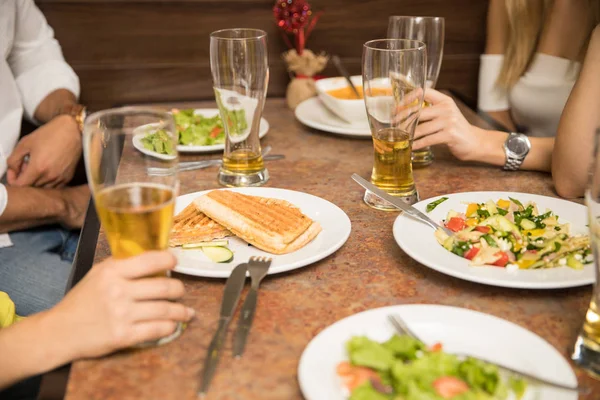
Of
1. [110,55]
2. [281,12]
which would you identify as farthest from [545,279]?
[110,55]

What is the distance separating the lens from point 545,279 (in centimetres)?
108

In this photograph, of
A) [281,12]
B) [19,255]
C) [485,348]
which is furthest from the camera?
[281,12]

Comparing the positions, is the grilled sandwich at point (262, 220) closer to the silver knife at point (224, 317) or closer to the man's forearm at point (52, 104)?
the silver knife at point (224, 317)

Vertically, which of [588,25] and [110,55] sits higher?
[588,25]

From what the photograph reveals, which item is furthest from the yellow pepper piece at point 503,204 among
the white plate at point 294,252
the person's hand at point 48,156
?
the person's hand at point 48,156

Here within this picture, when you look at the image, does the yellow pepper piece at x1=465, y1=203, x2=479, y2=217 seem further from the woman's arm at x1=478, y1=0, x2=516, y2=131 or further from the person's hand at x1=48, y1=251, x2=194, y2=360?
the woman's arm at x1=478, y1=0, x2=516, y2=131

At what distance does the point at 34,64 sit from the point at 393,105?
63.2 inches

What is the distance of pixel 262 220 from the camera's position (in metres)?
1.28

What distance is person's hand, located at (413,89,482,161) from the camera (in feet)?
5.61

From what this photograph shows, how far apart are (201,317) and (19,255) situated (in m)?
1.02

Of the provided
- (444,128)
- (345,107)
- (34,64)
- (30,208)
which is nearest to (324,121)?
(345,107)

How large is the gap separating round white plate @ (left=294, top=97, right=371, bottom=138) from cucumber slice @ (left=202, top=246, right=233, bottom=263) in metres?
0.86

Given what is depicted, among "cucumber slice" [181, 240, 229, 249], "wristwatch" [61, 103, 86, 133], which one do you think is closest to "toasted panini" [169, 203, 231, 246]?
"cucumber slice" [181, 240, 229, 249]

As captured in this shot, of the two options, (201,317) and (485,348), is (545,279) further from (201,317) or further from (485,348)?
(201,317)
